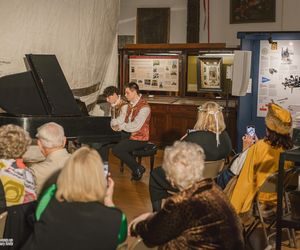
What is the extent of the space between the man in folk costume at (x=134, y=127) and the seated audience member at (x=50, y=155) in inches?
125

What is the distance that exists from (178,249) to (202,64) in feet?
22.7

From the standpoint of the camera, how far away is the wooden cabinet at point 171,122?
9.10 metres

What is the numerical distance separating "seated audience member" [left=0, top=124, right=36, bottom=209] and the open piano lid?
185 centimetres

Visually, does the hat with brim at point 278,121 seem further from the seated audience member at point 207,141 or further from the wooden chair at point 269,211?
the seated audience member at point 207,141

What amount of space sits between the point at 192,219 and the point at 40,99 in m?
3.11

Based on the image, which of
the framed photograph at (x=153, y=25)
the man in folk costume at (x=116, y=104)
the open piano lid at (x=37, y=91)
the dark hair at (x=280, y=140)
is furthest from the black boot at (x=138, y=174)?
the framed photograph at (x=153, y=25)

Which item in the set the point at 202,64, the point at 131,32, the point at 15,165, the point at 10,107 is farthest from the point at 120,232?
the point at 131,32

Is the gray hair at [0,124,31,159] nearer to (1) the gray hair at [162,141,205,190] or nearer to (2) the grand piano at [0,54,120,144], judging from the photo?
(1) the gray hair at [162,141,205,190]

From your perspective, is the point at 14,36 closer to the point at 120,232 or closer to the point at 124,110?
the point at 124,110

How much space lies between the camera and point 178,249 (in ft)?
8.20

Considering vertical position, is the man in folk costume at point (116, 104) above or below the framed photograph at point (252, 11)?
below

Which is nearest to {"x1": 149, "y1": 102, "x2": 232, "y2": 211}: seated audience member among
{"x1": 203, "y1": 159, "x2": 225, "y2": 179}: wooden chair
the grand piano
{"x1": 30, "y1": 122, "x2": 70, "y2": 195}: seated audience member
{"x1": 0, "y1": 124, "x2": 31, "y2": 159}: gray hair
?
{"x1": 203, "y1": 159, "x2": 225, "y2": 179}: wooden chair

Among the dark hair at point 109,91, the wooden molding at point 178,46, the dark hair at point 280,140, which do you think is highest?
the wooden molding at point 178,46

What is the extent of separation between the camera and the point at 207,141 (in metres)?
4.67
